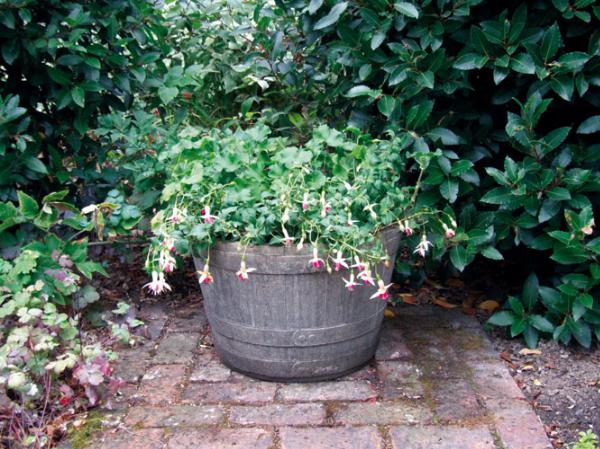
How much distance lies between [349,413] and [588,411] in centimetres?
83

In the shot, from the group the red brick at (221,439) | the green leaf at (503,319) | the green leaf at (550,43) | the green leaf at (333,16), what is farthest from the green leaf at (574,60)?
the red brick at (221,439)

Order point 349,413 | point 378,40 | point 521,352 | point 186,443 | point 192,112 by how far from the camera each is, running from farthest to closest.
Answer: point 192,112 < point 521,352 < point 378,40 < point 349,413 < point 186,443

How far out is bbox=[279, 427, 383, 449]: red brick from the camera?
83.6 inches

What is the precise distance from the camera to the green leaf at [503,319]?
109 inches

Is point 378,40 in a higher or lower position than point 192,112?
higher

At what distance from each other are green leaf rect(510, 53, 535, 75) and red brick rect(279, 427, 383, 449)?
1.34m

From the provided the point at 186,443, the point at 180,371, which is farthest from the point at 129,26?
the point at 186,443

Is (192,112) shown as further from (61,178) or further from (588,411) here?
(588,411)

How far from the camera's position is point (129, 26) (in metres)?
2.91

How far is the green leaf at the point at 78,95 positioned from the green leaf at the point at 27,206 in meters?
0.42

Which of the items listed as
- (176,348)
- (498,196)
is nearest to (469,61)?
(498,196)

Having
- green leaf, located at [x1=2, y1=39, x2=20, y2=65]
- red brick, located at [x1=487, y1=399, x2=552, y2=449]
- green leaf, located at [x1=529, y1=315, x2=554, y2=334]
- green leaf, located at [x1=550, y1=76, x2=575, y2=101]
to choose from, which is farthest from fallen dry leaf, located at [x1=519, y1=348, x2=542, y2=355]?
green leaf, located at [x1=2, y1=39, x2=20, y2=65]

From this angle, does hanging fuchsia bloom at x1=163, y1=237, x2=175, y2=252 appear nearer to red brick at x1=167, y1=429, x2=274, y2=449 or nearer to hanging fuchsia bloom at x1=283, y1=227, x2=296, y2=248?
hanging fuchsia bloom at x1=283, y1=227, x2=296, y2=248

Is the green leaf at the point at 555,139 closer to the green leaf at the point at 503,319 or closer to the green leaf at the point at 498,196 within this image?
the green leaf at the point at 498,196
